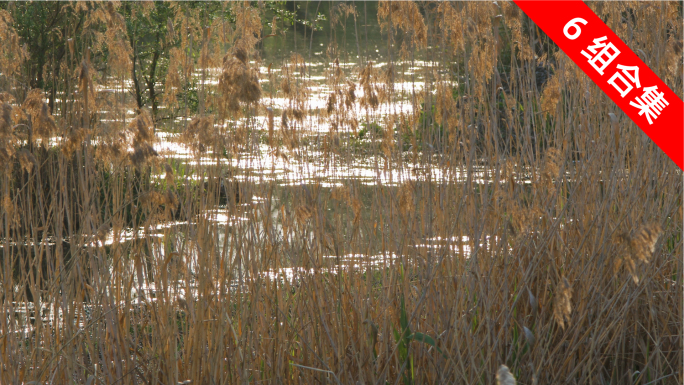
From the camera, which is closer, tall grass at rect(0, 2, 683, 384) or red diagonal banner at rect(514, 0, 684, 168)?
tall grass at rect(0, 2, 683, 384)

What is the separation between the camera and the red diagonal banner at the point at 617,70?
6.02 ft

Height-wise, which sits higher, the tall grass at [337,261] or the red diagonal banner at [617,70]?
the red diagonal banner at [617,70]

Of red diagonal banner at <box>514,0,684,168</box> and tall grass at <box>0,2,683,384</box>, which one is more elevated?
red diagonal banner at <box>514,0,684,168</box>

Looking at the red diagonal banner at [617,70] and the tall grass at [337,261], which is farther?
the red diagonal banner at [617,70]

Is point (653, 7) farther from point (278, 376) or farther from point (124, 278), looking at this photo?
point (124, 278)

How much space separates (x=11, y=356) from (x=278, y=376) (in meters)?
0.77

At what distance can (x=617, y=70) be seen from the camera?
1866mm

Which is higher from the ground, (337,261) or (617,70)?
(617,70)

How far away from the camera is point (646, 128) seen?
1.86 m

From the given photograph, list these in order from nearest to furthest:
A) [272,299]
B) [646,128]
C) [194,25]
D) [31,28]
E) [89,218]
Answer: [89,218] < [646,128] < [272,299] < [194,25] < [31,28]

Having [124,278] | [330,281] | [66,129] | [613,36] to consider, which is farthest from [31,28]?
[613,36]

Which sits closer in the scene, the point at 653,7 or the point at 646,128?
the point at 646,128

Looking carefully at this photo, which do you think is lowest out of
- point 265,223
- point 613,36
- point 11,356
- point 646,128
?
point 11,356

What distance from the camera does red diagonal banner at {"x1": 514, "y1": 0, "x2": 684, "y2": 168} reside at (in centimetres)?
183
